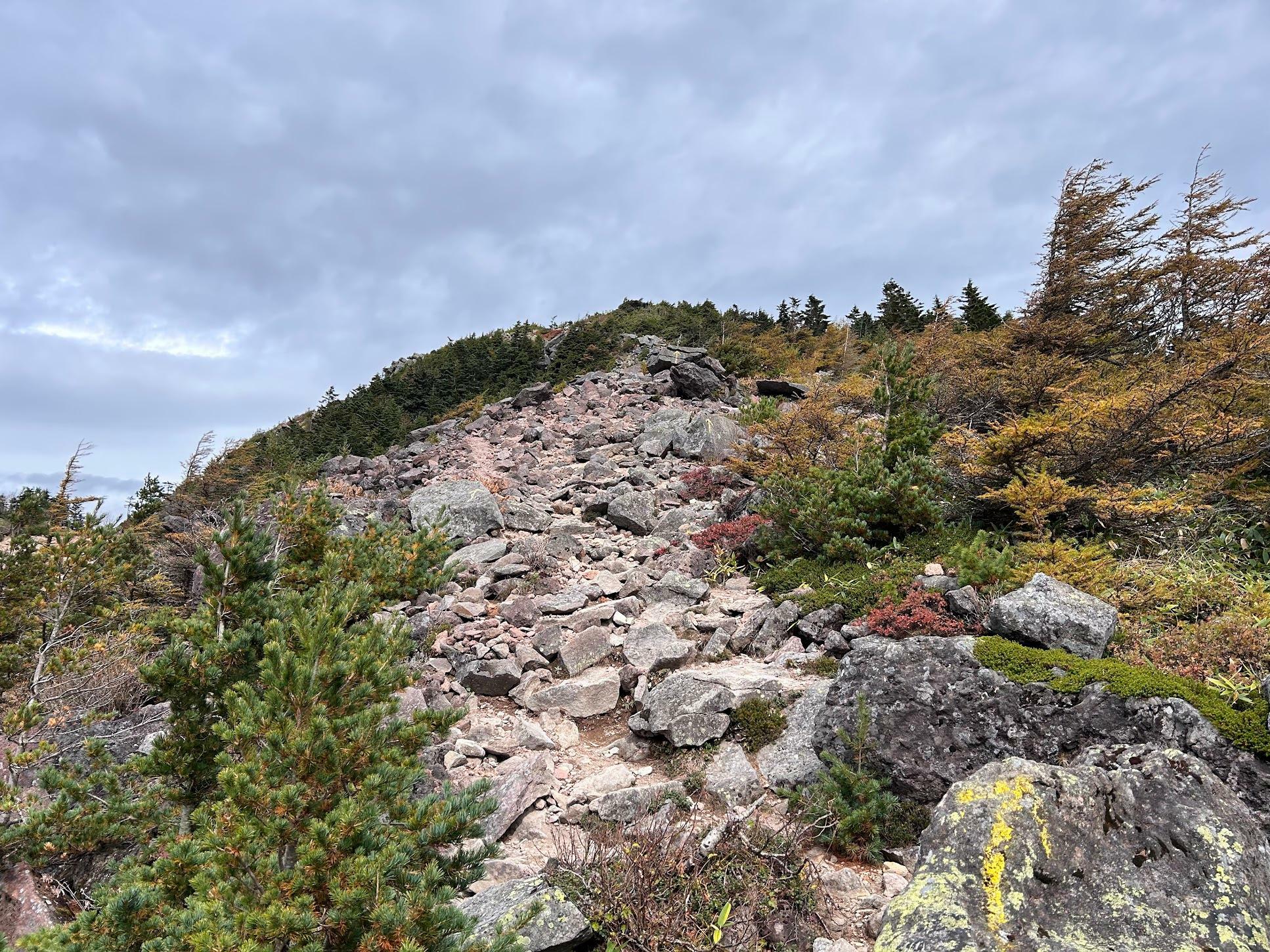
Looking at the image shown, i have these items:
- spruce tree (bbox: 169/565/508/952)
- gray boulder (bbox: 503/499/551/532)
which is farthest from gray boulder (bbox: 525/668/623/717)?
Answer: gray boulder (bbox: 503/499/551/532)

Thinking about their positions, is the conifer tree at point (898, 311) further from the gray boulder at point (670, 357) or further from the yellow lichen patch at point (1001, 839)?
the yellow lichen patch at point (1001, 839)

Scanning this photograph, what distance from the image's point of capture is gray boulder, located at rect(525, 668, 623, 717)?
7.29m

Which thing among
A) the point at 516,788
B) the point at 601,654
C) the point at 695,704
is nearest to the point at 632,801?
the point at 516,788

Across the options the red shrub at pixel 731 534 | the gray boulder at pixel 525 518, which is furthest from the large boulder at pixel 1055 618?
the gray boulder at pixel 525 518

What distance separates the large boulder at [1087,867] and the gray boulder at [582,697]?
459cm

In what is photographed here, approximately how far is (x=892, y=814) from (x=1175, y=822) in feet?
6.87

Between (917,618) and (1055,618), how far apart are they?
1376mm

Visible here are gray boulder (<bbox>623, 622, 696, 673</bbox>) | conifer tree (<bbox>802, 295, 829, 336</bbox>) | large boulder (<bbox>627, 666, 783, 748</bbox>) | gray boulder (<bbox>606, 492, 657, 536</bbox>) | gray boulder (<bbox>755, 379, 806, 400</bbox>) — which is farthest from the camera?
conifer tree (<bbox>802, 295, 829, 336</bbox>)

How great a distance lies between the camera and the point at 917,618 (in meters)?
6.80

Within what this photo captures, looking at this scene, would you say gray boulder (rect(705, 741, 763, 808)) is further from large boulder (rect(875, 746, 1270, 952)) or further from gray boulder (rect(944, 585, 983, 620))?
gray boulder (rect(944, 585, 983, 620))

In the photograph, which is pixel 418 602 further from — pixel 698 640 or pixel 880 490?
pixel 880 490

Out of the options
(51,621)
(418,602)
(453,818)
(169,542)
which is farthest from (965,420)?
(169,542)

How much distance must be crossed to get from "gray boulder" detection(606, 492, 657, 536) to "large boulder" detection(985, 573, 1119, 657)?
7.89 meters

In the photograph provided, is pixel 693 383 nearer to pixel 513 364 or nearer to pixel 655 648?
pixel 513 364
